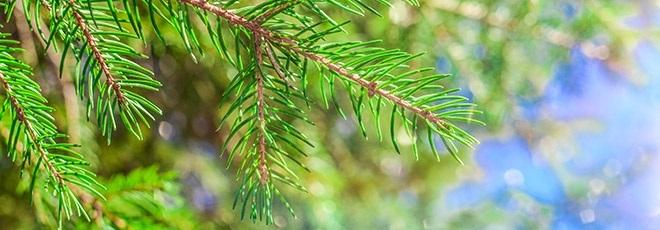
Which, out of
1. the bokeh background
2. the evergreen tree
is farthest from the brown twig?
the bokeh background

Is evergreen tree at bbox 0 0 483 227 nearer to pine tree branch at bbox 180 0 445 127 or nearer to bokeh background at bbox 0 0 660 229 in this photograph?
pine tree branch at bbox 180 0 445 127

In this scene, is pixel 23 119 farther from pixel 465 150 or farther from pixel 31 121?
pixel 465 150

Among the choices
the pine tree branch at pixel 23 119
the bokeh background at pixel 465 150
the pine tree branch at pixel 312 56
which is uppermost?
the bokeh background at pixel 465 150

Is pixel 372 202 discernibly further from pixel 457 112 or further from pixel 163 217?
pixel 457 112

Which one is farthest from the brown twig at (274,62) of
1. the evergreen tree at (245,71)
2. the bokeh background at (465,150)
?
the bokeh background at (465,150)

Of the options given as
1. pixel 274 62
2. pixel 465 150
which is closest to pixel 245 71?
pixel 274 62

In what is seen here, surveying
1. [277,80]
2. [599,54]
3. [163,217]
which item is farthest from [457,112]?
[599,54]

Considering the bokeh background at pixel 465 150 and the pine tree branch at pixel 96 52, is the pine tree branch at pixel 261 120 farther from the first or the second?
the bokeh background at pixel 465 150
